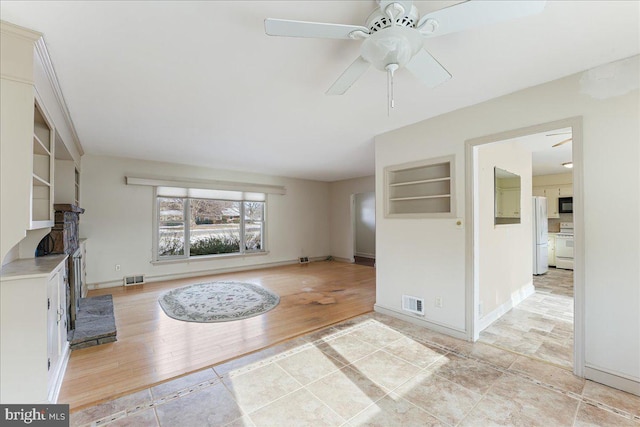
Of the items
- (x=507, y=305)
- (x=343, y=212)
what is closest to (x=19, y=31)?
(x=507, y=305)

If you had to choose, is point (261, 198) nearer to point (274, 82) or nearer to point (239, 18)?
point (274, 82)

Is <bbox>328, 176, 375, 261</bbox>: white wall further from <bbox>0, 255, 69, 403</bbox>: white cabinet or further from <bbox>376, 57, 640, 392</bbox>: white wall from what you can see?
<bbox>0, 255, 69, 403</bbox>: white cabinet

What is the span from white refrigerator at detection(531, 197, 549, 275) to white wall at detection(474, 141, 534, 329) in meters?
1.76

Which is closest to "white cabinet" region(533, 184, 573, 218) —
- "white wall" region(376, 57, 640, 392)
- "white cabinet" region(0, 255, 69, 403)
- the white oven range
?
the white oven range

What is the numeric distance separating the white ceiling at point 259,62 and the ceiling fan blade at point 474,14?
227mm

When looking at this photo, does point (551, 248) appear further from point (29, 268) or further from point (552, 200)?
point (29, 268)

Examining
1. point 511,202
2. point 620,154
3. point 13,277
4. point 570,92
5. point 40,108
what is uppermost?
point 570,92

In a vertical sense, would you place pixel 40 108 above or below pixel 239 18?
below

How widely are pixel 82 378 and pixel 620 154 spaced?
15.0 ft

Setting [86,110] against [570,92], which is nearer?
[570,92]

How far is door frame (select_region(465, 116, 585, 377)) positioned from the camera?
2.22 meters

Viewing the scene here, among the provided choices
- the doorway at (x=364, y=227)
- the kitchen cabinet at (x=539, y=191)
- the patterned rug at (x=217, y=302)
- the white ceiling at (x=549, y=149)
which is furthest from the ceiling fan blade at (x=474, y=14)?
the kitchen cabinet at (x=539, y=191)

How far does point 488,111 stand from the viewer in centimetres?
273

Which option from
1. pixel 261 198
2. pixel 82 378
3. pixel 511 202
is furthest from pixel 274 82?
pixel 261 198
